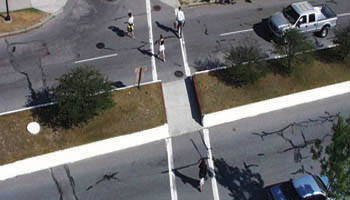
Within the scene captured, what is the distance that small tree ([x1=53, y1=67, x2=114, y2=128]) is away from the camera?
18.4m

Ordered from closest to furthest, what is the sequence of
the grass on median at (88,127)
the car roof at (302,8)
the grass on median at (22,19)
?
1. the grass on median at (88,127)
2. the car roof at (302,8)
3. the grass on median at (22,19)

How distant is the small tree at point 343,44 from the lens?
22.5 m

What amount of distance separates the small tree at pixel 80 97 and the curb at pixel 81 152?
1.47 metres

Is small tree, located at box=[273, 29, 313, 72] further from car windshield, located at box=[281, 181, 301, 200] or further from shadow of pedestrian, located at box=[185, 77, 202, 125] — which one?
car windshield, located at box=[281, 181, 301, 200]

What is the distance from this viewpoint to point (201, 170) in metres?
16.8

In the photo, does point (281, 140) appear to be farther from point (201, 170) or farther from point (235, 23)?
point (235, 23)

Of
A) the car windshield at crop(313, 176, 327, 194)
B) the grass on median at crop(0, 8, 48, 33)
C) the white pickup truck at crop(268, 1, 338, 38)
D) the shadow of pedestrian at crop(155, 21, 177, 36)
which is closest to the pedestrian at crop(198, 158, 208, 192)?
the car windshield at crop(313, 176, 327, 194)

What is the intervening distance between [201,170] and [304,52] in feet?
33.0

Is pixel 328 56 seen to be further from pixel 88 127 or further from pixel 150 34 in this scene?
pixel 88 127

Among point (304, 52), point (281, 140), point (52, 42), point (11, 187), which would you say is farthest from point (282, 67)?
point (11, 187)

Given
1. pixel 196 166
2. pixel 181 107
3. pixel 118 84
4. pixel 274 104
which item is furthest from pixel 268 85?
pixel 118 84

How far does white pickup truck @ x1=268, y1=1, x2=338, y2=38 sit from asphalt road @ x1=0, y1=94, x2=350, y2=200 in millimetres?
6206

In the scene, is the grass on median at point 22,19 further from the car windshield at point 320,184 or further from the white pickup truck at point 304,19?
the car windshield at point 320,184

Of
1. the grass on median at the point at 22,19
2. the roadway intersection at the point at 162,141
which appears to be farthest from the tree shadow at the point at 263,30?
the grass on median at the point at 22,19
